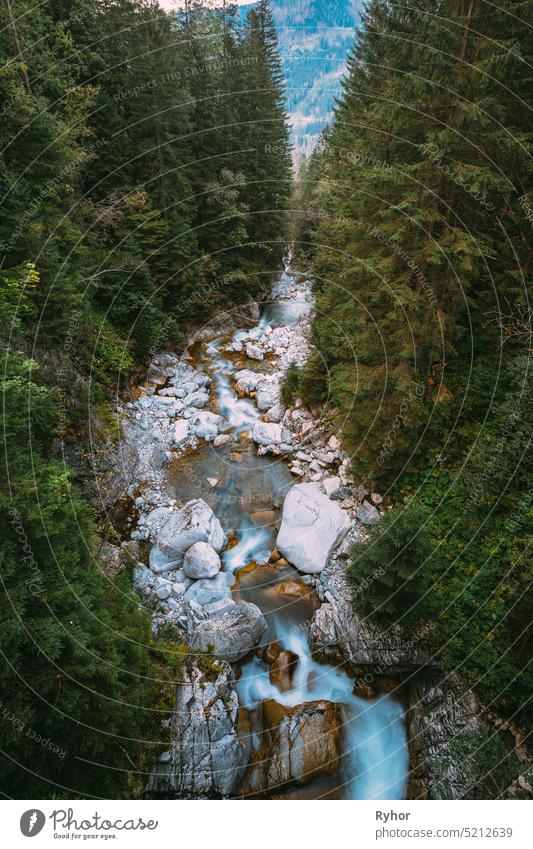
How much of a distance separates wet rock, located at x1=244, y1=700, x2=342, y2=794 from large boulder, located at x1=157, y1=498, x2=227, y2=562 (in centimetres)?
447

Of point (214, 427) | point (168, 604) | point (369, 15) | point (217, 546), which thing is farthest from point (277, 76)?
point (168, 604)

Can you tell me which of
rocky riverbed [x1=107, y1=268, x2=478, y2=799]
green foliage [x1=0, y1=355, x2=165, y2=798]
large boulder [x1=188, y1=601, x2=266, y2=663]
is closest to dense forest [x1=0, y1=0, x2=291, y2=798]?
green foliage [x1=0, y1=355, x2=165, y2=798]

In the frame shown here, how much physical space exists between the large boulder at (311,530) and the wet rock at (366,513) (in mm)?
401

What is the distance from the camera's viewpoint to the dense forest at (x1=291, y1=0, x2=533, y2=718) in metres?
7.80

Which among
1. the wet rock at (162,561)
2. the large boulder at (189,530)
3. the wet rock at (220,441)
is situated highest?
the wet rock at (220,441)

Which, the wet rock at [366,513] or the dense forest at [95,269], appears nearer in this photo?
the dense forest at [95,269]

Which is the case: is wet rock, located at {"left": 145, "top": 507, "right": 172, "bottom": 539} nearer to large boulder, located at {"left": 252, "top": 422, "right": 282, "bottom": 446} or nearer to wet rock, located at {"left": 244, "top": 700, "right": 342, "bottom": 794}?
large boulder, located at {"left": 252, "top": 422, "right": 282, "bottom": 446}

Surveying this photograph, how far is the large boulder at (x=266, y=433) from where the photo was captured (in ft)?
52.0

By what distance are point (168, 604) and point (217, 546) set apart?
7.43 feet

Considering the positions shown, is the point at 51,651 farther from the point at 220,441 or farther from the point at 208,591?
the point at 220,441

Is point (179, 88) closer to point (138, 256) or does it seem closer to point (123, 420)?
point (138, 256)

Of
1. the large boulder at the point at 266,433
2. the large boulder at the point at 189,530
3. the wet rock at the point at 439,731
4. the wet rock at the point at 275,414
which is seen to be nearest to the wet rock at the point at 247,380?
the wet rock at the point at 275,414

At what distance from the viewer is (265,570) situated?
11477 millimetres

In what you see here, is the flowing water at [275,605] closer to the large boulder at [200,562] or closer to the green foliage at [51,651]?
the large boulder at [200,562]
